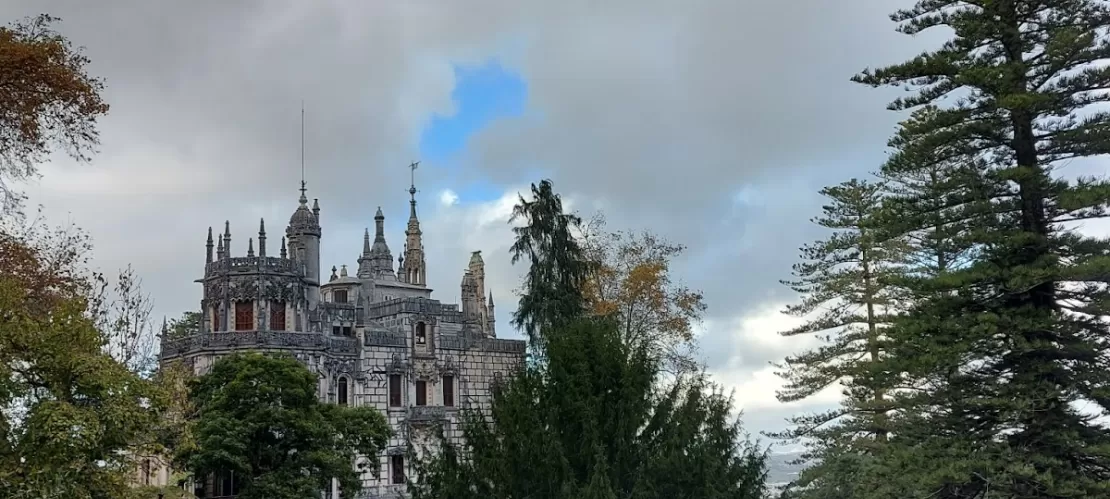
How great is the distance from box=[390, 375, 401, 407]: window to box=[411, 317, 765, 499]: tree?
81.9ft

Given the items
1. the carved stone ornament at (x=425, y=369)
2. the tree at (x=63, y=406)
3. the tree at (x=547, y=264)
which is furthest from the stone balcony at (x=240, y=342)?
the tree at (x=63, y=406)

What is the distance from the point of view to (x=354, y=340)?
4141 cm

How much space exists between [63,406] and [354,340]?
27013mm

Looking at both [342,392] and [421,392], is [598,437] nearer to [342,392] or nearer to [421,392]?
[342,392]

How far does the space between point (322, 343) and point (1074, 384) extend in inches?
1053

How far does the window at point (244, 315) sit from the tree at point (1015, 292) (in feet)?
81.1

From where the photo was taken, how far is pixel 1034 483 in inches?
703

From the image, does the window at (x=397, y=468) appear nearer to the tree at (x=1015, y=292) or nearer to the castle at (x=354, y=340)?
the castle at (x=354, y=340)

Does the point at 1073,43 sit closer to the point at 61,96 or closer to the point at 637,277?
Result: the point at 637,277

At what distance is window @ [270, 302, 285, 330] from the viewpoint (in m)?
37.9

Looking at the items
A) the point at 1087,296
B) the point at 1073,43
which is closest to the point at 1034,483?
the point at 1087,296

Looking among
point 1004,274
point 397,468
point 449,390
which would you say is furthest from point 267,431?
point 1004,274

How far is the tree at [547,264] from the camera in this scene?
1062 inches

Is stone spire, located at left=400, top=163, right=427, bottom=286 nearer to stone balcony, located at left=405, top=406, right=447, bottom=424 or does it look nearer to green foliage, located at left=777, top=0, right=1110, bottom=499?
stone balcony, located at left=405, top=406, right=447, bottom=424
